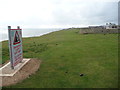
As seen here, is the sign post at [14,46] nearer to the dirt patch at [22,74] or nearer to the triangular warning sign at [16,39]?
the triangular warning sign at [16,39]

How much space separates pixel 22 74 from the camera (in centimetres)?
586

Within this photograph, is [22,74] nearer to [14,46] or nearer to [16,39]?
[14,46]

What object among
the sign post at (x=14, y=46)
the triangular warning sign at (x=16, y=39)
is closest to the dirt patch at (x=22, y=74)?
the sign post at (x=14, y=46)

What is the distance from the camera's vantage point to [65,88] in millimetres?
4465

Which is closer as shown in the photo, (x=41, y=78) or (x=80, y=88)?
→ (x=80, y=88)

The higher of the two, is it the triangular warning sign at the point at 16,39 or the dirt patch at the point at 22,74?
the triangular warning sign at the point at 16,39

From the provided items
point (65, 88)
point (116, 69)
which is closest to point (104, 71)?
point (116, 69)

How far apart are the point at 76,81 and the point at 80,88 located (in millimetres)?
549

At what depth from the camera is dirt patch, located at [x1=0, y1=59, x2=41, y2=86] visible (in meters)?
5.16

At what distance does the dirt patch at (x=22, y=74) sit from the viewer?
5164 millimetres

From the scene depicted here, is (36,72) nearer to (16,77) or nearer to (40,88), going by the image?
(16,77)

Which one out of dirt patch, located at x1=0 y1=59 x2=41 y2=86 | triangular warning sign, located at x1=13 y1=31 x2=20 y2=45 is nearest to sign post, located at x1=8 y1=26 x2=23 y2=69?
triangular warning sign, located at x1=13 y1=31 x2=20 y2=45

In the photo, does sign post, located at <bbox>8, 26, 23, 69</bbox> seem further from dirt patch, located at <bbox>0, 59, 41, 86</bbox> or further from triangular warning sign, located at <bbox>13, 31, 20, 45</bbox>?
dirt patch, located at <bbox>0, 59, 41, 86</bbox>

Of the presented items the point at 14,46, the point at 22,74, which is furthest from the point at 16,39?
the point at 22,74
